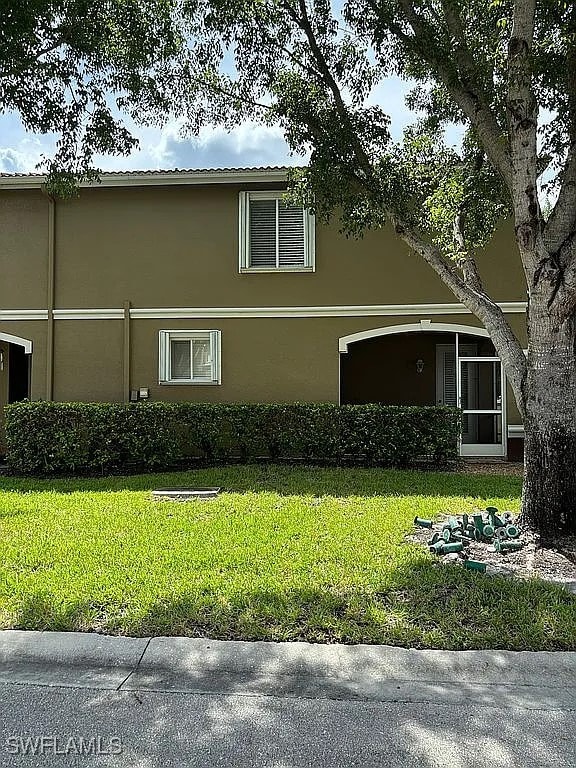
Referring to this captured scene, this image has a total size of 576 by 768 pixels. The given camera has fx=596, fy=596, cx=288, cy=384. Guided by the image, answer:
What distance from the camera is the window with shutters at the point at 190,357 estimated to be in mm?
12070

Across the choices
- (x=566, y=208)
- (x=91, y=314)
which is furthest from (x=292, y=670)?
(x=91, y=314)

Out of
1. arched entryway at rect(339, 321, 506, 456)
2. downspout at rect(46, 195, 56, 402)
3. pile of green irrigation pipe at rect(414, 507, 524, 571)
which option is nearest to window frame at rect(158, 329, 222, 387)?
downspout at rect(46, 195, 56, 402)

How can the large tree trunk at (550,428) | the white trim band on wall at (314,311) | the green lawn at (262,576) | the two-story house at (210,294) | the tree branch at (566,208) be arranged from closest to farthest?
the green lawn at (262,576) → the large tree trunk at (550,428) → the tree branch at (566,208) → the white trim band on wall at (314,311) → the two-story house at (210,294)

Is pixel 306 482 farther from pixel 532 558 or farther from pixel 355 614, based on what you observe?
pixel 355 614

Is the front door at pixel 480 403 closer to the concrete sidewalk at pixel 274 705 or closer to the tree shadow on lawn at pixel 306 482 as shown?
the tree shadow on lawn at pixel 306 482

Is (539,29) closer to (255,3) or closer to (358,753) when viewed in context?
(255,3)

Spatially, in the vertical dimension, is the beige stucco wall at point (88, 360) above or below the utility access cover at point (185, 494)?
above

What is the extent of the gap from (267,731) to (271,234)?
34.0ft

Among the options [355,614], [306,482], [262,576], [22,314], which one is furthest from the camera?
[22,314]

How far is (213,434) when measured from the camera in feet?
35.7

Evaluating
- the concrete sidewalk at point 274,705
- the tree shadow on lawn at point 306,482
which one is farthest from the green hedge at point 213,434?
the concrete sidewalk at point 274,705

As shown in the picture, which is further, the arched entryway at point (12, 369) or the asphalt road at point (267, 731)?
the arched entryway at point (12, 369)

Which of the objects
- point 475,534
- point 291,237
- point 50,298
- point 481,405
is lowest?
point 475,534

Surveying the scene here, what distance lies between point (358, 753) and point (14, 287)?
473 inches
